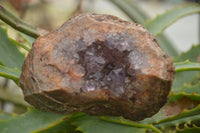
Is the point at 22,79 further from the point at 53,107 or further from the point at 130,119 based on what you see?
the point at 130,119

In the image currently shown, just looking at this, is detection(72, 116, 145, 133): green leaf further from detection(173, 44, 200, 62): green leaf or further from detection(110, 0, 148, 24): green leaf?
detection(110, 0, 148, 24): green leaf

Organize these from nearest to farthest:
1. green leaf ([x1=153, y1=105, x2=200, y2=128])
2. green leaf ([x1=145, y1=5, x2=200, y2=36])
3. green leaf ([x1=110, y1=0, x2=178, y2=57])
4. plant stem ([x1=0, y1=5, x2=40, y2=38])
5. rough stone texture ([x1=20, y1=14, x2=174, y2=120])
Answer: rough stone texture ([x1=20, y1=14, x2=174, y2=120])
green leaf ([x1=153, y1=105, x2=200, y2=128])
plant stem ([x1=0, y1=5, x2=40, y2=38])
green leaf ([x1=145, y1=5, x2=200, y2=36])
green leaf ([x1=110, y1=0, x2=178, y2=57])

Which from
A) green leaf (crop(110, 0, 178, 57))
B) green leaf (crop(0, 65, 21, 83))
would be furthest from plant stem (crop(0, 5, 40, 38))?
green leaf (crop(110, 0, 178, 57))

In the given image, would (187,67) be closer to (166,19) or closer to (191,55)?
(166,19)

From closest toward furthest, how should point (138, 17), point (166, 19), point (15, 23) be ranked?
point (15, 23) < point (166, 19) < point (138, 17)

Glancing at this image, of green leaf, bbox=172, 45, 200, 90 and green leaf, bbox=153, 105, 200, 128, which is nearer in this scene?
green leaf, bbox=153, 105, 200, 128

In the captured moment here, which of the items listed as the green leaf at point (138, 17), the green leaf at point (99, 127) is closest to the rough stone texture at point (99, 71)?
the green leaf at point (99, 127)

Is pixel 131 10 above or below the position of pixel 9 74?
above

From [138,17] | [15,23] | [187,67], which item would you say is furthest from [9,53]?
A: [138,17]
